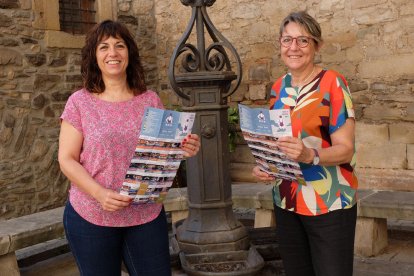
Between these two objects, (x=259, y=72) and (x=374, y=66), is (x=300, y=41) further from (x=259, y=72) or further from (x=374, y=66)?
(x=259, y=72)

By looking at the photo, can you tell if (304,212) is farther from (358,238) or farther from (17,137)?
(17,137)

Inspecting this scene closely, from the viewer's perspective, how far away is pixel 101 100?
201cm

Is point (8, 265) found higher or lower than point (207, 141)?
lower

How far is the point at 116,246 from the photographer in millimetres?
2014

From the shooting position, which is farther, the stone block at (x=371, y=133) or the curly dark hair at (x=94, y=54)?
the stone block at (x=371, y=133)

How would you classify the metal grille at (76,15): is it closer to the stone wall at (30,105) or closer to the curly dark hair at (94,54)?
the stone wall at (30,105)

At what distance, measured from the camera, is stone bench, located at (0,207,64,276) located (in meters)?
3.67

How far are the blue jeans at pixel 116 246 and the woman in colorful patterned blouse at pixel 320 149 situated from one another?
0.53m

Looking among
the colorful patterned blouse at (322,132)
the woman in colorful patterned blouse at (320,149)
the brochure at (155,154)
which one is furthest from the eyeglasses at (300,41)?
the brochure at (155,154)

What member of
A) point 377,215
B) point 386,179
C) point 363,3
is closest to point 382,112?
point 386,179

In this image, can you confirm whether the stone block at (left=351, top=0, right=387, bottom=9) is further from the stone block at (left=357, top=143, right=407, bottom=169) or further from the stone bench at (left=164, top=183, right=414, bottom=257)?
the stone bench at (left=164, top=183, right=414, bottom=257)

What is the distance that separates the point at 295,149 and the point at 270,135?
11 centimetres

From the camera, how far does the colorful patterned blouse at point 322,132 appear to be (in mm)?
2020

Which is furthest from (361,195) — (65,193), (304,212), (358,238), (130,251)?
(65,193)
